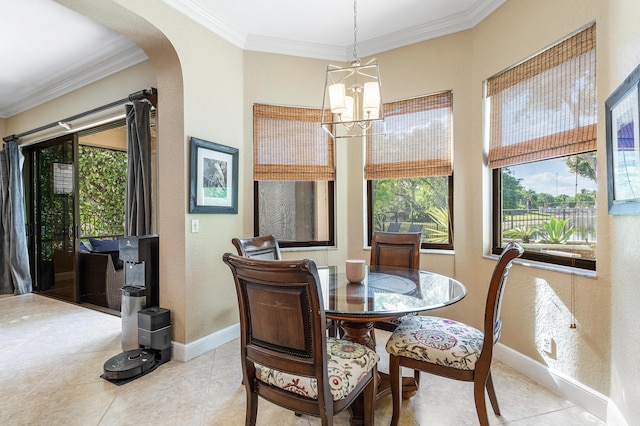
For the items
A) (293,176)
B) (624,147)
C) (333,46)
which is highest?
(333,46)

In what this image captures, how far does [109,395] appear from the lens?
6.88 ft

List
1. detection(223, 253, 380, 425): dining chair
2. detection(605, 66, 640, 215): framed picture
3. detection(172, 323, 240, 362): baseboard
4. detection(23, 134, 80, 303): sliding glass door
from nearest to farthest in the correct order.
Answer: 1. detection(223, 253, 380, 425): dining chair
2. detection(605, 66, 640, 215): framed picture
3. detection(172, 323, 240, 362): baseboard
4. detection(23, 134, 80, 303): sliding glass door

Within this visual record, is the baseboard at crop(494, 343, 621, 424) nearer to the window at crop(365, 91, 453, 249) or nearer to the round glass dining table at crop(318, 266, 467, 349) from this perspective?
the round glass dining table at crop(318, 266, 467, 349)

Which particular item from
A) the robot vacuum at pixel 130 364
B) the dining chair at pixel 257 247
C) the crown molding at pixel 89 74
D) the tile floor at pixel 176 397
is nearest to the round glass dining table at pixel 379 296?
the dining chair at pixel 257 247

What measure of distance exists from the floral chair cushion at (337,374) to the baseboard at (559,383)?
1.37 metres

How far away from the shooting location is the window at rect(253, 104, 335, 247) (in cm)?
331

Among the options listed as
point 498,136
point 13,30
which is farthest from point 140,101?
point 498,136

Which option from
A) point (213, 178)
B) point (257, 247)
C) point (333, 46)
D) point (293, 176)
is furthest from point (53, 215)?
point (333, 46)

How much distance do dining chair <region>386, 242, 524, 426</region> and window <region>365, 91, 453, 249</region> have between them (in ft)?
4.76

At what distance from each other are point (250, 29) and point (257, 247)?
2.10 m

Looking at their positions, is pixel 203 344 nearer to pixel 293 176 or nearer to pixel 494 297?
pixel 293 176

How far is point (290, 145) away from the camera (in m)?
3.38

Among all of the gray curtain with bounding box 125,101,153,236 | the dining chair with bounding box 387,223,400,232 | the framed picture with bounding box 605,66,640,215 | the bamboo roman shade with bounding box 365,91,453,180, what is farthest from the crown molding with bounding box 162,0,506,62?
the dining chair with bounding box 387,223,400,232

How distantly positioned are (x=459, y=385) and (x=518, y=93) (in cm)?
217
